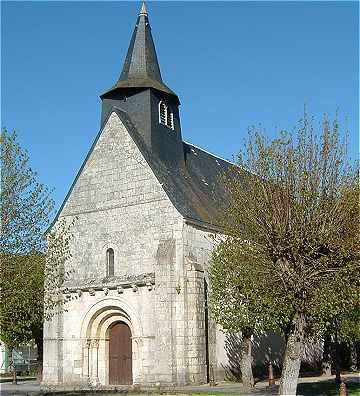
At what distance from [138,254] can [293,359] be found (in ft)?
38.5

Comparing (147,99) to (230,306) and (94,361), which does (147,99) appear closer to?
(230,306)

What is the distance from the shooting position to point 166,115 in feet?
99.7

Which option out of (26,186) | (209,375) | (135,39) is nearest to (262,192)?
(26,186)

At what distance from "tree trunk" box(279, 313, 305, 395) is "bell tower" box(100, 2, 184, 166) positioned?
13.8 metres

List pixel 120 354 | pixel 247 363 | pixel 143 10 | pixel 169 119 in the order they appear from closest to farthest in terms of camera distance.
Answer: pixel 247 363 < pixel 120 354 < pixel 169 119 < pixel 143 10

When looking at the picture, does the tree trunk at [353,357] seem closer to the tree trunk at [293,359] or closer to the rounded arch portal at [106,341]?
the rounded arch portal at [106,341]

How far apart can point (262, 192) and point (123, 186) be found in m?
12.0

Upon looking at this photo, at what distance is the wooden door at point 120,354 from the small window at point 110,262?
239 centimetres

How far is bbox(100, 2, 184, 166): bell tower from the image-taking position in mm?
29000

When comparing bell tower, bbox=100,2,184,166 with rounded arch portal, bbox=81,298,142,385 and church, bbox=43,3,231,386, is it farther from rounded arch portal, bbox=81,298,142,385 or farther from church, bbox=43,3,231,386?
rounded arch portal, bbox=81,298,142,385

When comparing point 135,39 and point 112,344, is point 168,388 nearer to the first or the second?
point 112,344

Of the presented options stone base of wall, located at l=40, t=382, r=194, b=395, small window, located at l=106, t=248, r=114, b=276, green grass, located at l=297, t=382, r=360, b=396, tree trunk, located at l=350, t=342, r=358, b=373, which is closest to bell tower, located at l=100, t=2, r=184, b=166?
small window, located at l=106, t=248, r=114, b=276

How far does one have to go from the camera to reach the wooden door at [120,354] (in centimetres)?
2692

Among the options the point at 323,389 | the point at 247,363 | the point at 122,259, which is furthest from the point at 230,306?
the point at 122,259
